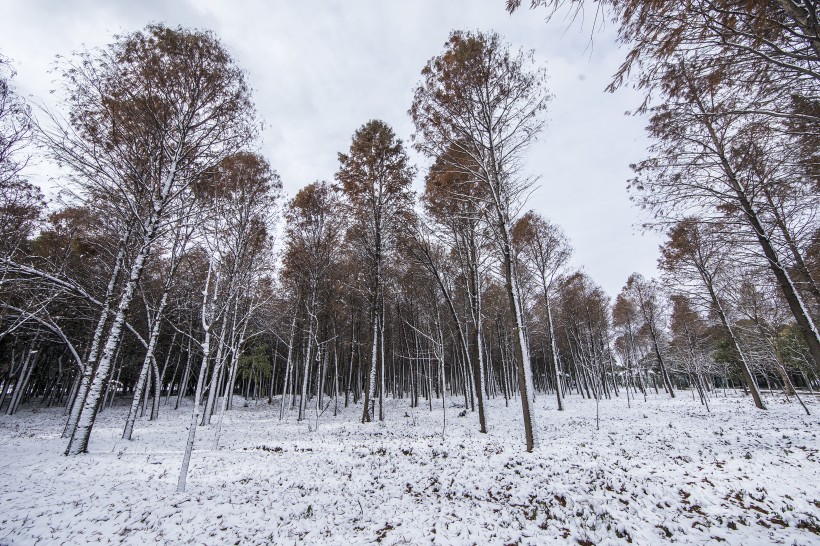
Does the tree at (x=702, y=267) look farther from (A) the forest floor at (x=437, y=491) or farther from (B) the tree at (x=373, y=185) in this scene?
(B) the tree at (x=373, y=185)

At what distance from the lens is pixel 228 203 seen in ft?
41.1

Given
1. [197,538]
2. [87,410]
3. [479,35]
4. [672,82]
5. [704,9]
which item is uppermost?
[479,35]

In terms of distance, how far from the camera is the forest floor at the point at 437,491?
4758mm

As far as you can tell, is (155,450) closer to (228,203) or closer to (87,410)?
(87,410)

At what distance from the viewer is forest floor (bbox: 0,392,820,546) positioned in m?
4.76

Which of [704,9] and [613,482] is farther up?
[704,9]

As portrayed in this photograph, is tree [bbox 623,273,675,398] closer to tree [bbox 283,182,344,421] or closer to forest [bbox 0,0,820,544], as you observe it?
forest [bbox 0,0,820,544]

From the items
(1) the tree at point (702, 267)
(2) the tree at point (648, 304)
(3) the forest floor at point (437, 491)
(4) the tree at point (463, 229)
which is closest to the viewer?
(3) the forest floor at point (437, 491)

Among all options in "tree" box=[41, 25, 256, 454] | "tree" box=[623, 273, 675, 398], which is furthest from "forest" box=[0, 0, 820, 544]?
"tree" box=[623, 273, 675, 398]

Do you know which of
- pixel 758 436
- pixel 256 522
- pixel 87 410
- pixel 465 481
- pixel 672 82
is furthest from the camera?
pixel 758 436

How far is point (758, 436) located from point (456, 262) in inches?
511

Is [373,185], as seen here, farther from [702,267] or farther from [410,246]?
[702,267]

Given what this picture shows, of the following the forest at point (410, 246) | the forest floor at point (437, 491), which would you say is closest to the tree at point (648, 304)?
the forest at point (410, 246)

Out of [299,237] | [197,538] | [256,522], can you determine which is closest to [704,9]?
[256,522]
